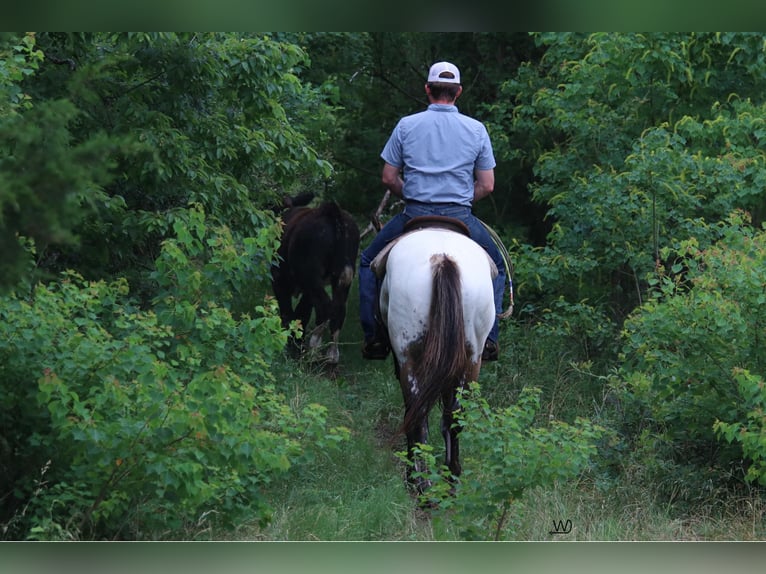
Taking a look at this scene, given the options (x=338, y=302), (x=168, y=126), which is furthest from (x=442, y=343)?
(x=338, y=302)

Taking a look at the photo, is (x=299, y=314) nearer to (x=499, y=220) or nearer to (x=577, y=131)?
(x=499, y=220)

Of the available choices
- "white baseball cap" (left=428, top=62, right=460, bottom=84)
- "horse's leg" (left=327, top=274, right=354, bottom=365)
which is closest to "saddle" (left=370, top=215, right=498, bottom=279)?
"white baseball cap" (left=428, top=62, right=460, bottom=84)

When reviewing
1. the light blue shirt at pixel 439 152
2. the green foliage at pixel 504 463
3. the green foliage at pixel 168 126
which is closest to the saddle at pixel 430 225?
the light blue shirt at pixel 439 152

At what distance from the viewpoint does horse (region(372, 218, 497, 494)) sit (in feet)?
23.0

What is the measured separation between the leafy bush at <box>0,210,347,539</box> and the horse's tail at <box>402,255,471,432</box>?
0.93m

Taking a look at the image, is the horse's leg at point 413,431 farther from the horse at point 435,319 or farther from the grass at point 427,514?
the grass at point 427,514

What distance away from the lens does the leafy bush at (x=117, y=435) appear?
5.76m

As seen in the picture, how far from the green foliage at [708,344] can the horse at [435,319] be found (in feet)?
4.03

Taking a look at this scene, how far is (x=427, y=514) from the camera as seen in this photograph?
700cm

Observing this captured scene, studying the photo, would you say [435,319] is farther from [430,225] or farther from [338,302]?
[338,302]

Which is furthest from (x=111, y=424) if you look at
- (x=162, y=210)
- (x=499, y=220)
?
(x=499, y=220)

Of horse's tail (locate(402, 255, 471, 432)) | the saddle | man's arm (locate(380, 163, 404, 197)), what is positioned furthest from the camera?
man's arm (locate(380, 163, 404, 197))

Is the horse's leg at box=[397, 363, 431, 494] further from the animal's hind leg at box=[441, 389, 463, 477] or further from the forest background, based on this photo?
the forest background

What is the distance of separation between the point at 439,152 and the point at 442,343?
155 centimetres
